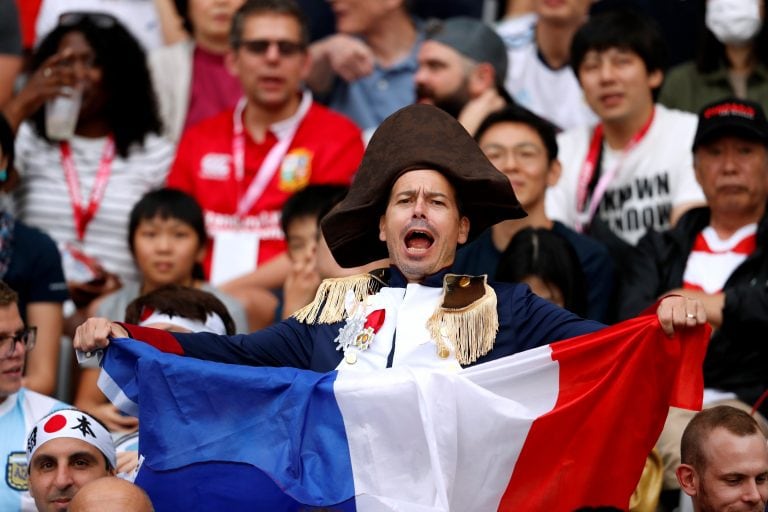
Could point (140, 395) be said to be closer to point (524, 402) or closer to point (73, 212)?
point (524, 402)

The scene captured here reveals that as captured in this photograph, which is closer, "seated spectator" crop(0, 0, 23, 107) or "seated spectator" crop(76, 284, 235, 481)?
"seated spectator" crop(76, 284, 235, 481)

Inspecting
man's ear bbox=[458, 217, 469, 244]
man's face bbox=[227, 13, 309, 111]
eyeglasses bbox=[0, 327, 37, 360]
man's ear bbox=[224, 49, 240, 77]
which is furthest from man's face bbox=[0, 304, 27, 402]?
man's ear bbox=[224, 49, 240, 77]

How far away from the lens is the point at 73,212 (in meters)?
7.69

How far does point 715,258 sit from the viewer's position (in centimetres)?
644

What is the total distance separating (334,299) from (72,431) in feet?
3.53

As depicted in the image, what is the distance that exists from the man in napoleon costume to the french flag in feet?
0.40

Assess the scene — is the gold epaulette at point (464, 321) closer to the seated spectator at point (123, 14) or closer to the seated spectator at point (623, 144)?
the seated spectator at point (623, 144)

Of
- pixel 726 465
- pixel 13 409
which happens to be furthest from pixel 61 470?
pixel 726 465

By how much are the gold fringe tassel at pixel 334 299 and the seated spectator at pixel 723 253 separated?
1600 mm

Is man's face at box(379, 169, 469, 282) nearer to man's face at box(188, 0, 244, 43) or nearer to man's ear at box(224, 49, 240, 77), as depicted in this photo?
man's ear at box(224, 49, 240, 77)

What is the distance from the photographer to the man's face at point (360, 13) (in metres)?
8.38

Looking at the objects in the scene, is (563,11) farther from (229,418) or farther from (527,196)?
(229,418)

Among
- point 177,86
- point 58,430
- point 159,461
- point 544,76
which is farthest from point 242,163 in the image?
point 159,461

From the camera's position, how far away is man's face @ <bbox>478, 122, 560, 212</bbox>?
6.81m
